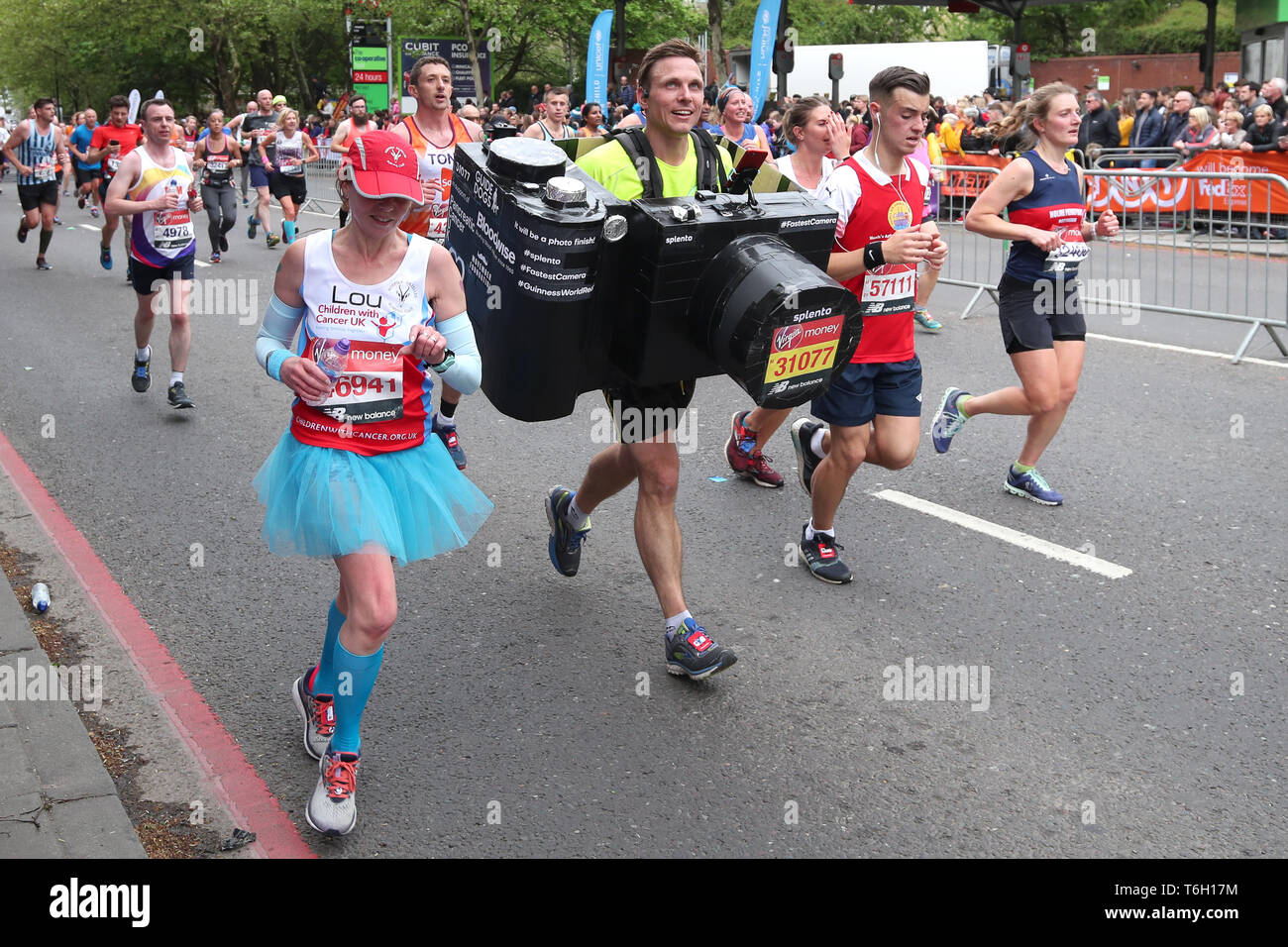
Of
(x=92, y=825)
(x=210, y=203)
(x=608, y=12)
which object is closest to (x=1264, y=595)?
(x=92, y=825)

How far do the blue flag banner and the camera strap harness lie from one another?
24377mm

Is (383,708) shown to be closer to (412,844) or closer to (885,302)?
(412,844)

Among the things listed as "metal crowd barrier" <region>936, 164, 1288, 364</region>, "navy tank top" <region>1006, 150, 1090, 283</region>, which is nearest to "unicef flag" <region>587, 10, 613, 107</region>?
"metal crowd barrier" <region>936, 164, 1288, 364</region>

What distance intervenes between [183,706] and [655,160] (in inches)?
94.7

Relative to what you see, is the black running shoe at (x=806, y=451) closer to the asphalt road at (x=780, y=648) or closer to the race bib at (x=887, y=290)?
the asphalt road at (x=780, y=648)

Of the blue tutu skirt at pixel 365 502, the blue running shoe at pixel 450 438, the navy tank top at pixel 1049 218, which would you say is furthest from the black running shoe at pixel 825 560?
the blue running shoe at pixel 450 438

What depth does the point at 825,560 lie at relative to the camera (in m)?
5.57

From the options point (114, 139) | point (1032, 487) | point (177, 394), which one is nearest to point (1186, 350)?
point (1032, 487)

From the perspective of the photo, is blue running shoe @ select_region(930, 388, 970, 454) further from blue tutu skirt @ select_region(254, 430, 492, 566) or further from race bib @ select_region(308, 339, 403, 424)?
race bib @ select_region(308, 339, 403, 424)

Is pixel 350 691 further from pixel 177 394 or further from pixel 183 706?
pixel 177 394

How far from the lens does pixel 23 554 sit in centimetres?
588

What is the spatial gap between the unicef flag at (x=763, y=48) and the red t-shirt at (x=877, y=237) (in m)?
19.2

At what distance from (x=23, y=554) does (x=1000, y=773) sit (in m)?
4.31

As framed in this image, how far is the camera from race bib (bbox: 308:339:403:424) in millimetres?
3680
